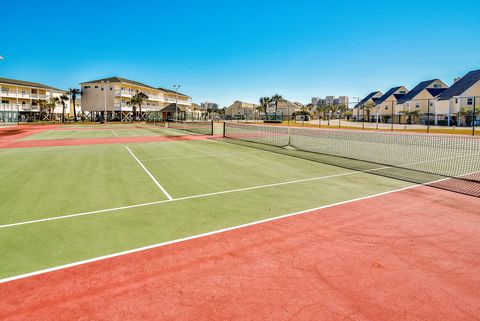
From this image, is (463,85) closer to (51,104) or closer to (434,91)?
(434,91)

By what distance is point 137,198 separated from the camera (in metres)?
9.58

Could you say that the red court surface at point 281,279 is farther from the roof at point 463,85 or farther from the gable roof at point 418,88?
the gable roof at point 418,88

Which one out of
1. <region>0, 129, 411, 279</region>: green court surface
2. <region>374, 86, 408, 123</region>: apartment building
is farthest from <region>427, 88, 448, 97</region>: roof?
<region>0, 129, 411, 279</region>: green court surface

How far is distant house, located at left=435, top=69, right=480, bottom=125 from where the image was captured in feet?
194

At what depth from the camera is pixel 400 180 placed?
12.0 meters

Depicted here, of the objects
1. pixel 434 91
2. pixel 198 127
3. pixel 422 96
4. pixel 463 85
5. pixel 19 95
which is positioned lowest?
pixel 198 127

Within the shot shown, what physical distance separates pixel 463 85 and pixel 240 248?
76378mm

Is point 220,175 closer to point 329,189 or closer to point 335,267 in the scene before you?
point 329,189

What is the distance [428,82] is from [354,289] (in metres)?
93.5

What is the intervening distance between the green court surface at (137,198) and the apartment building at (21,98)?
79761mm

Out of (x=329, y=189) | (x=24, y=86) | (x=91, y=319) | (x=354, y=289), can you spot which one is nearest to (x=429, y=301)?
Answer: (x=354, y=289)

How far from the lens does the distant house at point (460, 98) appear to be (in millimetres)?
59156

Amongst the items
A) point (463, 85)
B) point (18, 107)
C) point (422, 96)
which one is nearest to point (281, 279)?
point (463, 85)

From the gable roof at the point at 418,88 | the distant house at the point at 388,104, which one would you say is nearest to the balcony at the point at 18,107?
the distant house at the point at 388,104
